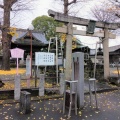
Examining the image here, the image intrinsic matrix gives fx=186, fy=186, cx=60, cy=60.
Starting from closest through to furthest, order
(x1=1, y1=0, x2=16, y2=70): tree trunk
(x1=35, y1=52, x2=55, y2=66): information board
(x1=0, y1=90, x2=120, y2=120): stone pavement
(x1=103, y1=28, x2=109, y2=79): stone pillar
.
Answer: (x1=0, y1=90, x2=120, y2=120): stone pavement
(x1=35, y1=52, x2=55, y2=66): information board
(x1=103, y1=28, x2=109, y2=79): stone pillar
(x1=1, y1=0, x2=16, y2=70): tree trunk

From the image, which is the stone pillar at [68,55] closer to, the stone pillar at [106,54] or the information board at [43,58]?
the information board at [43,58]

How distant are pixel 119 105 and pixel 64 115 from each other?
7.86 feet

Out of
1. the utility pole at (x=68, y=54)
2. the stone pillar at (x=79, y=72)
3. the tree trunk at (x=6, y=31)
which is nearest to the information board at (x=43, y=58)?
the utility pole at (x=68, y=54)

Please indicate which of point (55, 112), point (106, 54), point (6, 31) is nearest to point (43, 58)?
point (55, 112)

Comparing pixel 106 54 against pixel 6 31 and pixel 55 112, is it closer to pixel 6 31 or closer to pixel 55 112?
pixel 55 112

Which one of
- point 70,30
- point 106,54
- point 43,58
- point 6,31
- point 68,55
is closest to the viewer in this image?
point 43,58

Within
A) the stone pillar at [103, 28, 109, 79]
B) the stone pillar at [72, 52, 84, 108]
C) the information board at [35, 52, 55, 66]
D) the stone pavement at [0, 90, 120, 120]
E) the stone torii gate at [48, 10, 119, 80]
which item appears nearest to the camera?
the stone pavement at [0, 90, 120, 120]

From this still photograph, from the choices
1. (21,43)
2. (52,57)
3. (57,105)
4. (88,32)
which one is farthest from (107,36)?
(21,43)

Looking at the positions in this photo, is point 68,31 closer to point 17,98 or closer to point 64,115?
point 17,98

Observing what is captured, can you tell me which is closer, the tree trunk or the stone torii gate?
the stone torii gate

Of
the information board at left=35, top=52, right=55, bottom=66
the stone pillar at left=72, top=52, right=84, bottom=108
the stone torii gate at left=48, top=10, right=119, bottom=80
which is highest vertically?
the stone torii gate at left=48, top=10, right=119, bottom=80

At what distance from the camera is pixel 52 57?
9695 mm

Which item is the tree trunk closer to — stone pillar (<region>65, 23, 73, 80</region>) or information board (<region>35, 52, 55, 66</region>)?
stone pillar (<region>65, 23, 73, 80</region>)

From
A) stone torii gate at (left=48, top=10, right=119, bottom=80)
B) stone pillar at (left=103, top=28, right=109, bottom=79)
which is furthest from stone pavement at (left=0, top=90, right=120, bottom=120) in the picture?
stone pillar at (left=103, top=28, right=109, bottom=79)
